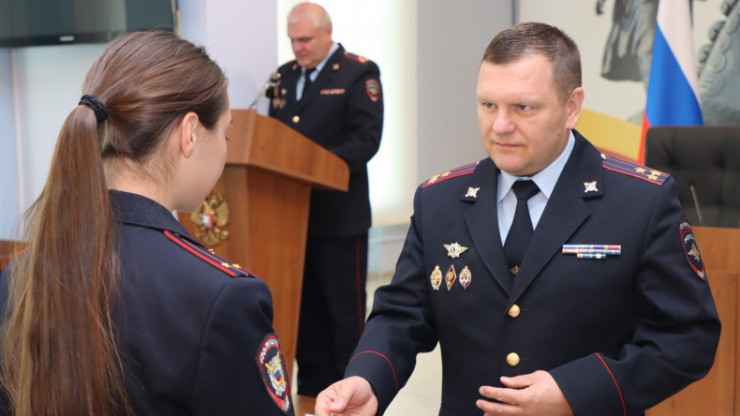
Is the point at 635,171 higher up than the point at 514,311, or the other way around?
the point at 635,171

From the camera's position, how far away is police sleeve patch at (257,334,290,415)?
1.03m

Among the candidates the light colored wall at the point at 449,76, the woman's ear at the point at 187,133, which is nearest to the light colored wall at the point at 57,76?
the woman's ear at the point at 187,133

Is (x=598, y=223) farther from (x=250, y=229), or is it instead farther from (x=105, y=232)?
(x=250, y=229)

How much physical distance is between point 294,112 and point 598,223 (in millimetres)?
2246

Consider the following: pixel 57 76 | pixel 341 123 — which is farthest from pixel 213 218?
Result: pixel 57 76

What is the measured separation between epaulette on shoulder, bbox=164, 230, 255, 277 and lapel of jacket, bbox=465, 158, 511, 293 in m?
0.62

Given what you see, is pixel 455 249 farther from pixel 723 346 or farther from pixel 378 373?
pixel 723 346


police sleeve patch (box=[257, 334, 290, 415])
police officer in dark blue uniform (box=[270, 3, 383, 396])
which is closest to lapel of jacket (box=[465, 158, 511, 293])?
police sleeve patch (box=[257, 334, 290, 415])

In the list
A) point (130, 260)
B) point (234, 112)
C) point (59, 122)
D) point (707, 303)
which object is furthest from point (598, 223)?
point (59, 122)

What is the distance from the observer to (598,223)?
1.49 m

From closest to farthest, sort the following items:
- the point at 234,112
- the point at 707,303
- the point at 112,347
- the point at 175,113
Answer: the point at 112,347 → the point at 175,113 → the point at 707,303 → the point at 234,112

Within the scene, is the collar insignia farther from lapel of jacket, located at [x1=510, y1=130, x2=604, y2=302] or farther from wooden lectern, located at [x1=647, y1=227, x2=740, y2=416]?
wooden lectern, located at [x1=647, y1=227, x2=740, y2=416]

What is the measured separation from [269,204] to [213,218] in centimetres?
21

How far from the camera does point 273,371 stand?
41.3 inches
